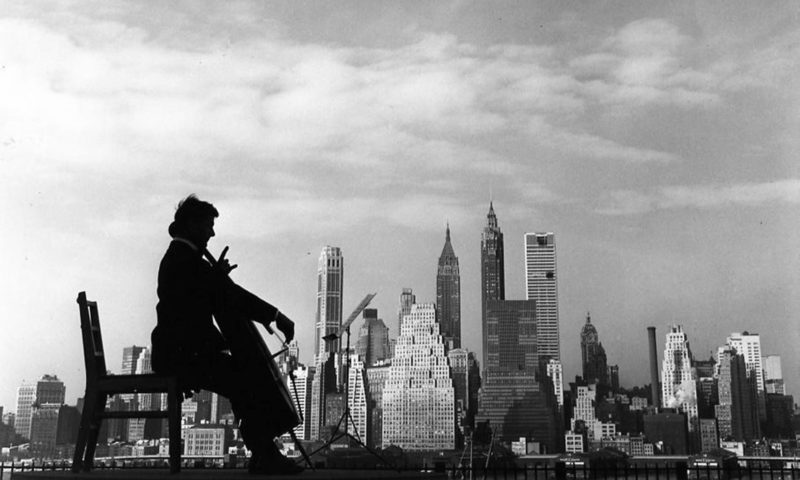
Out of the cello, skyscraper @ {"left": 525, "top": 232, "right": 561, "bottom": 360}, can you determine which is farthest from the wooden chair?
skyscraper @ {"left": 525, "top": 232, "right": 561, "bottom": 360}

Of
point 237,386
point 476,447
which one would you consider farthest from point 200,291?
point 476,447

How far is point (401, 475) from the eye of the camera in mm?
3377

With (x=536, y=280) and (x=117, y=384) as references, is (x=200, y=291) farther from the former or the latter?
(x=536, y=280)

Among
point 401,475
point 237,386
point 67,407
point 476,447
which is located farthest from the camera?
point 476,447

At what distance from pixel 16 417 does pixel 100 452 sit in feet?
21.9

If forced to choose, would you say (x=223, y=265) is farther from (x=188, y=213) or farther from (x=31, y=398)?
(x=31, y=398)

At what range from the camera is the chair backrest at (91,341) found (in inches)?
152

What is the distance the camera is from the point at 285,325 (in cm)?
382

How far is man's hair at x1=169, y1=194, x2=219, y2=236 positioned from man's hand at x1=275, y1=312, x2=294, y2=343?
641 mm

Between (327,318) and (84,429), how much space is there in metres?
102

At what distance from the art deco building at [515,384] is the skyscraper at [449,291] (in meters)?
6.85

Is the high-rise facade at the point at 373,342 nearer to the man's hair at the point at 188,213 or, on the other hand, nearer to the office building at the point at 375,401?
the office building at the point at 375,401

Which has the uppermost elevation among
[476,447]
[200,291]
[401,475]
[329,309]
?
[329,309]

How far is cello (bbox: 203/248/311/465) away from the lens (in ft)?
12.2
